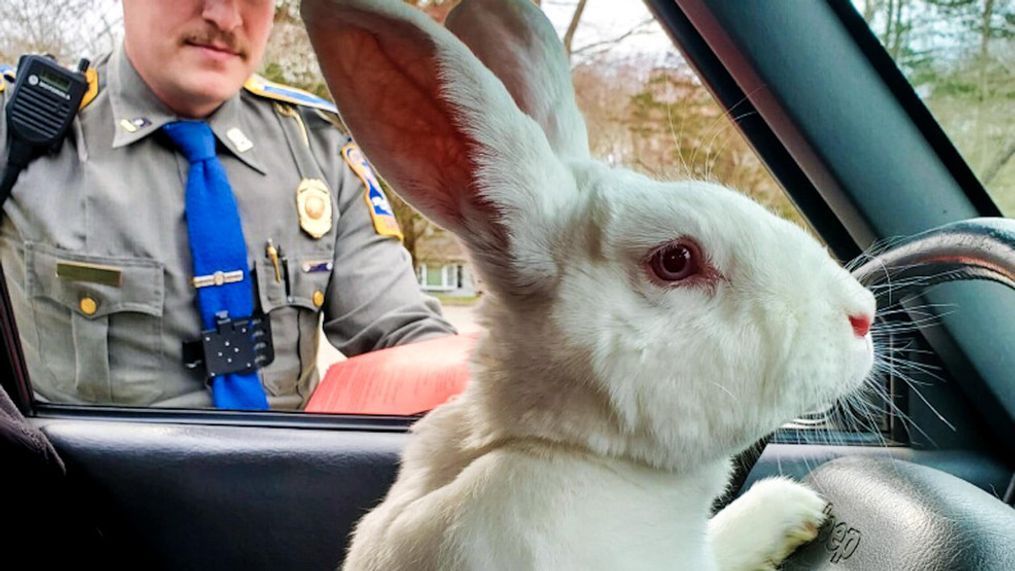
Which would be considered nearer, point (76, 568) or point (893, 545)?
point (893, 545)

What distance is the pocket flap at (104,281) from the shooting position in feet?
6.10

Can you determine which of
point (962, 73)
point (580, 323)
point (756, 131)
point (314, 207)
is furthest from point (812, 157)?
point (314, 207)

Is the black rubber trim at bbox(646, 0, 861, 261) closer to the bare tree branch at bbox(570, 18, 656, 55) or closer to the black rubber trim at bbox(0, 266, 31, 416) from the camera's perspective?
the bare tree branch at bbox(570, 18, 656, 55)

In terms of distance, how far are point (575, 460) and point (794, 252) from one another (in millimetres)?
264

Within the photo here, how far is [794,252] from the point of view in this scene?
85cm

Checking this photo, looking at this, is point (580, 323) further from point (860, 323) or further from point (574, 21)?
point (574, 21)

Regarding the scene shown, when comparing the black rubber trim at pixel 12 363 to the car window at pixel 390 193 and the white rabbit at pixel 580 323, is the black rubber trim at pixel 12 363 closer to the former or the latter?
the car window at pixel 390 193

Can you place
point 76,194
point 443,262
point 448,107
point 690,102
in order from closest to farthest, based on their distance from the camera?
1. point 448,107
2. point 690,102
3. point 443,262
4. point 76,194

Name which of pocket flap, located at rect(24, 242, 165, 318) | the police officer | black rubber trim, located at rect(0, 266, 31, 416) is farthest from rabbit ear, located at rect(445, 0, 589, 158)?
black rubber trim, located at rect(0, 266, 31, 416)

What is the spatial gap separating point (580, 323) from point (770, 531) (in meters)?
0.40

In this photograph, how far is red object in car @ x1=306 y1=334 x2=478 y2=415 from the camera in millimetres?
1752

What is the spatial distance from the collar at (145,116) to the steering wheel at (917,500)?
127cm

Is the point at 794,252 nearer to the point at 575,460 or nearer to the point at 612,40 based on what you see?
the point at 575,460

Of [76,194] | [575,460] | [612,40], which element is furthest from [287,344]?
[575,460]
